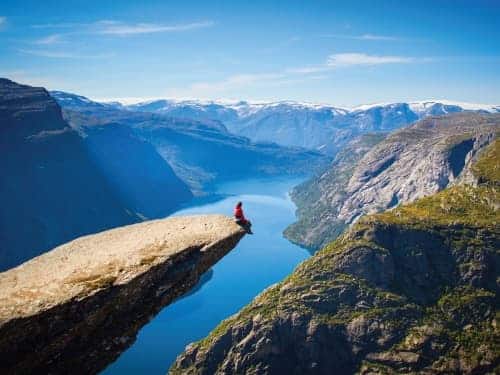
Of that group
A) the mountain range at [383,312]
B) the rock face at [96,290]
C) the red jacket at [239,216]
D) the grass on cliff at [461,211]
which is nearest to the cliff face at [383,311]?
the mountain range at [383,312]

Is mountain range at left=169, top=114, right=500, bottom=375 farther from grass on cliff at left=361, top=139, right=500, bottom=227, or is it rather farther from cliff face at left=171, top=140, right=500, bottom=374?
grass on cliff at left=361, top=139, right=500, bottom=227

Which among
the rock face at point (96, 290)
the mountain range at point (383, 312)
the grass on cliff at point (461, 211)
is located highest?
the rock face at point (96, 290)

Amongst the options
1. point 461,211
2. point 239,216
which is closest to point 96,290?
point 239,216

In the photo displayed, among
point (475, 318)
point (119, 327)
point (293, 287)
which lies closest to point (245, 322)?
point (293, 287)

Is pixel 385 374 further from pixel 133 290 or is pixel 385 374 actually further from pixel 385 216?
pixel 133 290

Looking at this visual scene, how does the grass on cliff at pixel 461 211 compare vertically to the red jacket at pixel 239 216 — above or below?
below

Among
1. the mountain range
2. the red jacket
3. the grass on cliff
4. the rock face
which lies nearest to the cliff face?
the mountain range

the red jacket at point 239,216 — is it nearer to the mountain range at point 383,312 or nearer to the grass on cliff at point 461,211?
the mountain range at point 383,312
